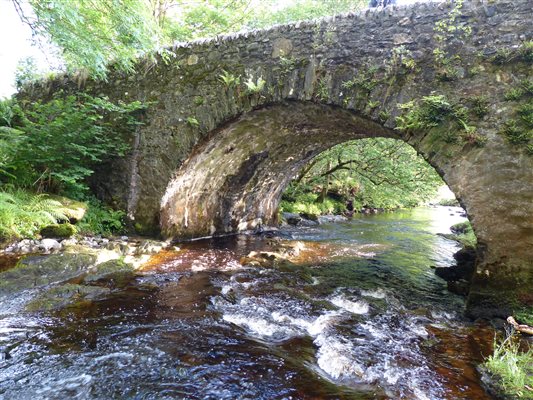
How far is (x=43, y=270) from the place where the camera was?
15.8 feet

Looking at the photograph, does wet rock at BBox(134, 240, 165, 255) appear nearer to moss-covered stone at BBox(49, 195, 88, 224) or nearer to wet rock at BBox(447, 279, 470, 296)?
moss-covered stone at BBox(49, 195, 88, 224)

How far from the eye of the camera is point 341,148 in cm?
1519

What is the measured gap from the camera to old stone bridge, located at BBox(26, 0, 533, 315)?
14.9 ft

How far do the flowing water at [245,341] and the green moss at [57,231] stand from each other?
5.79 feet

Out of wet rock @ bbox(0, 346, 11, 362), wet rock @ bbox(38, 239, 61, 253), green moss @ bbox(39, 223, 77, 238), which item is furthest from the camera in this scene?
green moss @ bbox(39, 223, 77, 238)

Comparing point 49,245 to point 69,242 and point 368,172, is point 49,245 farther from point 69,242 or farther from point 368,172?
point 368,172

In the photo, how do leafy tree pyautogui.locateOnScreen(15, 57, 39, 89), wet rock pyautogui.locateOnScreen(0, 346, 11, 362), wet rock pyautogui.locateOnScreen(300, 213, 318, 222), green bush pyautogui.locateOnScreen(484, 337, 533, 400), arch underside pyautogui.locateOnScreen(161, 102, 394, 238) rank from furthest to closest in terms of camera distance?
1. wet rock pyautogui.locateOnScreen(300, 213, 318, 222)
2. leafy tree pyautogui.locateOnScreen(15, 57, 39, 89)
3. arch underside pyautogui.locateOnScreen(161, 102, 394, 238)
4. wet rock pyautogui.locateOnScreen(0, 346, 11, 362)
5. green bush pyautogui.locateOnScreen(484, 337, 533, 400)

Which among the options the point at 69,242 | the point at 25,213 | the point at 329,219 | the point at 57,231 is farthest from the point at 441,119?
the point at 329,219

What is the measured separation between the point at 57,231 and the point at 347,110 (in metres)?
5.84

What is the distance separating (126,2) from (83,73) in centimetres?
498

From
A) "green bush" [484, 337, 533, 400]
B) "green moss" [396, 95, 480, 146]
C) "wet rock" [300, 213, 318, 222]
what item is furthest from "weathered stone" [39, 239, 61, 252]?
"wet rock" [300, 213, 318, 222]

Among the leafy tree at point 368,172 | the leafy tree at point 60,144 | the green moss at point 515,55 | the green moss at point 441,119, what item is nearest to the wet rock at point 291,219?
the leafy tree at point 368,172

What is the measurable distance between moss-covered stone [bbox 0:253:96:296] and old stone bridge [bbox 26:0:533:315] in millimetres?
2690

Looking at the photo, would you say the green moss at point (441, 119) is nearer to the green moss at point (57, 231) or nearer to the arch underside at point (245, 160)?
the arch underside at point (245, 160)
